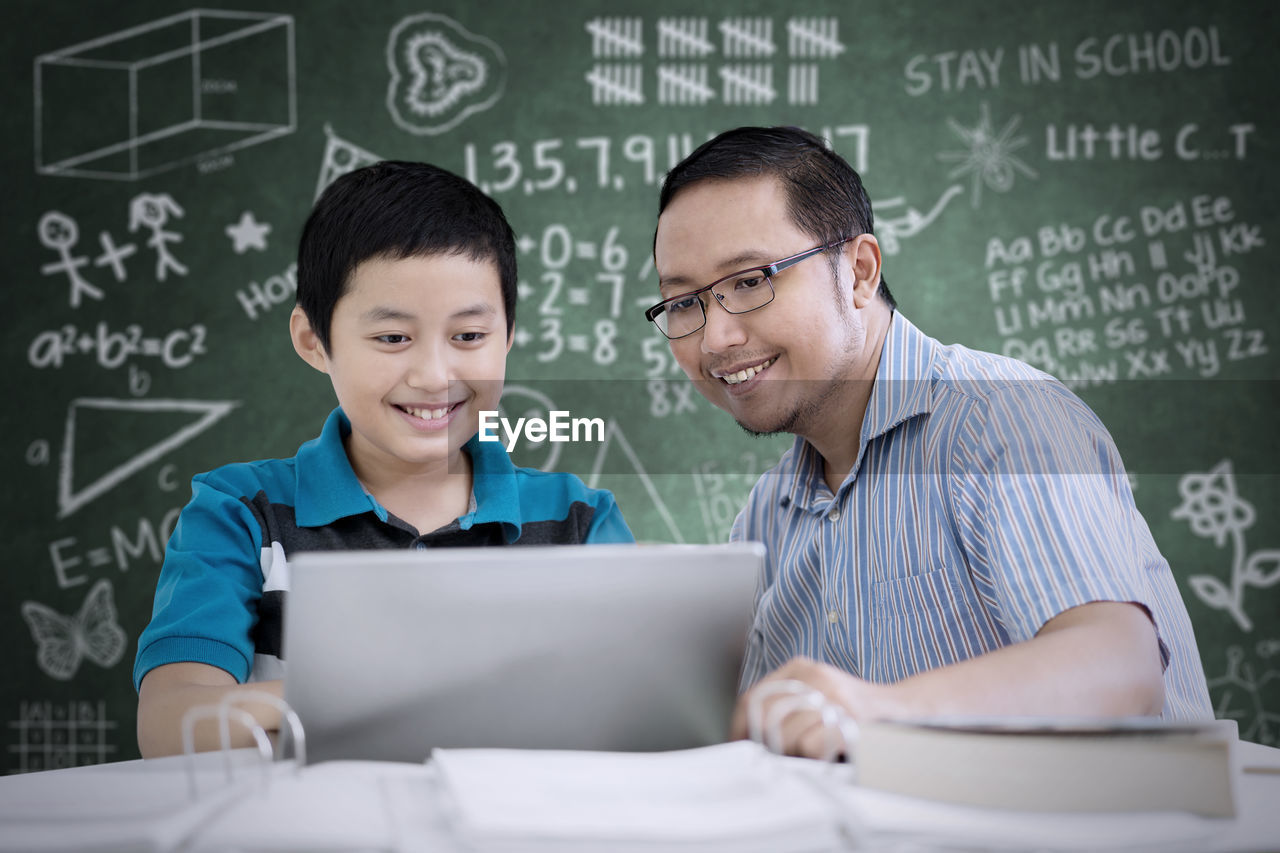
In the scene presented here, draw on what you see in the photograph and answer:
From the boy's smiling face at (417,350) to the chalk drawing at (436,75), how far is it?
1.40 metres

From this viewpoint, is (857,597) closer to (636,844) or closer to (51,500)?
(636,844)

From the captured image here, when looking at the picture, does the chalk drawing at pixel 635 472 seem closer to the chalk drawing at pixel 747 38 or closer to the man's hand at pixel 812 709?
the chalk drawing at pixel 747 38

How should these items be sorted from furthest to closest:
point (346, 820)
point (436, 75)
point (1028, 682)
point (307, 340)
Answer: point (436, 75) < point (307, 340) < point (1028, 682) < point (346, 820)

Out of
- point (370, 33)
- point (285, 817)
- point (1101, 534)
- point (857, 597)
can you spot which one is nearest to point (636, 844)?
point (285, 817)

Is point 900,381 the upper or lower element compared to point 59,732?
upper

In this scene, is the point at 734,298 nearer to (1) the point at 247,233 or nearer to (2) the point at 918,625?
(2) the point at 918,625

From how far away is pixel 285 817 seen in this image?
0.55 metres

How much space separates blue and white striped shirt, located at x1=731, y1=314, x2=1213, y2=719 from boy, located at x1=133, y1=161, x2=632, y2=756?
30 cm

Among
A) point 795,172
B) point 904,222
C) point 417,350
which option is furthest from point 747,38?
point 417,350

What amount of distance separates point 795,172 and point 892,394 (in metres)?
0.33

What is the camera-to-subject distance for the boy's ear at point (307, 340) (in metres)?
1.32

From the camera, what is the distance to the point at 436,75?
2523mm

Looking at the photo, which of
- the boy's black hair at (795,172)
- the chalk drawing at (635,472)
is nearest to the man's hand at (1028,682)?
the boy's black hair at (795,172)

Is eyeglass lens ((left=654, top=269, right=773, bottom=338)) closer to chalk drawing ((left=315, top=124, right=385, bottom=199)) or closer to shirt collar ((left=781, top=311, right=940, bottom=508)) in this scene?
shirt collar ((left=781, top=311, right=940, bottom=508))
